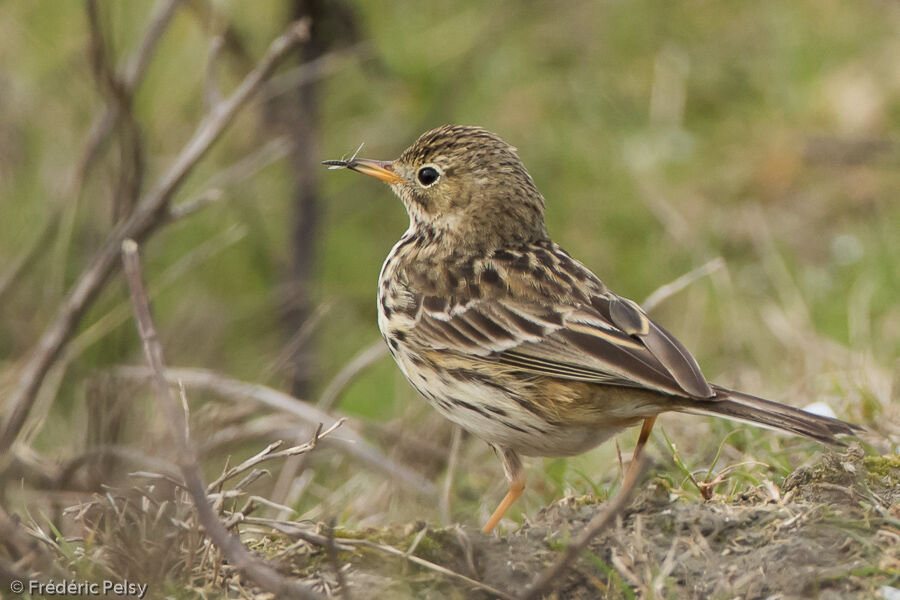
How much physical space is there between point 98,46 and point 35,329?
139 inches

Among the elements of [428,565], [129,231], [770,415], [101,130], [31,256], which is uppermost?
[101,130]

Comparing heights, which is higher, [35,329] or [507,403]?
[507,403]

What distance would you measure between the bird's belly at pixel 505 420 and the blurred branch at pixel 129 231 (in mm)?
1922

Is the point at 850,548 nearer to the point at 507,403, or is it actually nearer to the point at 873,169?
the point at 507,403

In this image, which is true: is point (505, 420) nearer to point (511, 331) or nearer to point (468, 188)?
point (511, 331)

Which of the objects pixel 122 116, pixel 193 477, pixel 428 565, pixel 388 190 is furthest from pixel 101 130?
pixel 193 477

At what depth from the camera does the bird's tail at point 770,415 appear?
13.3 feet

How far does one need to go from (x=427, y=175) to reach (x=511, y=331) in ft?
3.66

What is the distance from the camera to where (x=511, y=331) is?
479 centimetres

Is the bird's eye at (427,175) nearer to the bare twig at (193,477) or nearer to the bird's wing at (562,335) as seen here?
the bird's wing at (562,335)

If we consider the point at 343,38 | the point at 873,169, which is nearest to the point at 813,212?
the point at 873,169

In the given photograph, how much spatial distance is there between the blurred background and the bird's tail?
196 centimetres

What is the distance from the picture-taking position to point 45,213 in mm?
9219

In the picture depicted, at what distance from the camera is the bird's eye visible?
18.4ft
